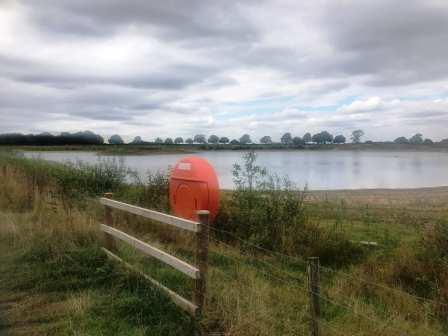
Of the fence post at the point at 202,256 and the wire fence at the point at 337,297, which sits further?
the wire fence at the point at 337,297

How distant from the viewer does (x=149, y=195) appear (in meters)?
10.7

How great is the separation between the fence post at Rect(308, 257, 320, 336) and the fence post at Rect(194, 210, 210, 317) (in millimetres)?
1024


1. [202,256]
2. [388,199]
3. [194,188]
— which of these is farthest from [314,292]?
[388,199]

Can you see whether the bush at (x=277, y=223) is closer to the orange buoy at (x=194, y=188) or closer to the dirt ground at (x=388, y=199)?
the orange buoy at (x=194, y=188)

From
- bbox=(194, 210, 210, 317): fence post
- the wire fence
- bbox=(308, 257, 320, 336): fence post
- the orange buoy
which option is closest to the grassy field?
the wire fence

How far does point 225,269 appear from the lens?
6492mm

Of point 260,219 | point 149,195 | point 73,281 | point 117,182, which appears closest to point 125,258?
point 73,281

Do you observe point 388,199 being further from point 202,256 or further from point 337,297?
point 202,256

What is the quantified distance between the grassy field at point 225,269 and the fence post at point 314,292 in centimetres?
27

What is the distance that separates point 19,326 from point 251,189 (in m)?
5.82

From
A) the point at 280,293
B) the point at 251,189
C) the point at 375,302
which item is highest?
the point at 251,189

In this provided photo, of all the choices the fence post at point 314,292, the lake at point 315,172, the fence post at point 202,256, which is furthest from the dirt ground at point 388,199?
the fence post at point 314,292

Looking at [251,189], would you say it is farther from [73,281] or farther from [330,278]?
[73,281]

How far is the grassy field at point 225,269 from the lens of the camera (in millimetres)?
4684
